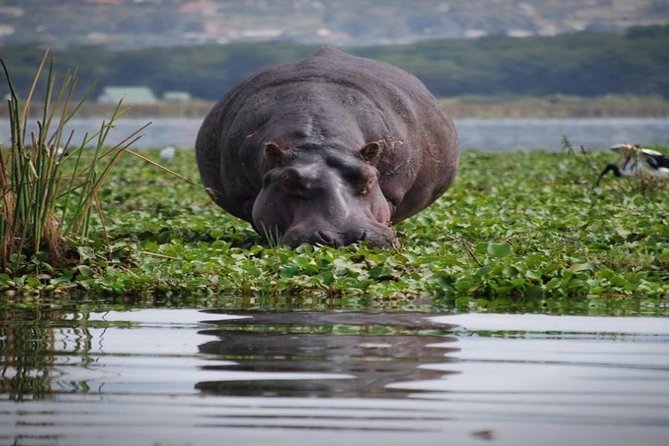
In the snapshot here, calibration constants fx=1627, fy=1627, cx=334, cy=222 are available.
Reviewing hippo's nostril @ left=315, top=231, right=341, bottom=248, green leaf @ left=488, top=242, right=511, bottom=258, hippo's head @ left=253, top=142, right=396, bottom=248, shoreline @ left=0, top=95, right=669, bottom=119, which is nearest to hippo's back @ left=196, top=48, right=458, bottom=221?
hippo's head @ left=253, top=142, right=396, bottom=248

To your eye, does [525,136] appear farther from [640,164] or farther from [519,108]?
[519,108]

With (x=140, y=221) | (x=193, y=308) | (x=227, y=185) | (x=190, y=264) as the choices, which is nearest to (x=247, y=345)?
(x=193, y=308)

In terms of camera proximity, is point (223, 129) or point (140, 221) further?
point (140, 221)

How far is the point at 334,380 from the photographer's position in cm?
520

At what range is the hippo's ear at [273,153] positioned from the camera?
9.48 meters

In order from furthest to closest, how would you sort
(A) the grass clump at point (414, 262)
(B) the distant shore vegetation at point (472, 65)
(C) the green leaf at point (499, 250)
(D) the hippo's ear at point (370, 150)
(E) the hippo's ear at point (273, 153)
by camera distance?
(B) the distant shore vegetation at point (472, 65) → (D) the hippo's ear at point (370, 150) → (E) the hippo's ear at point (273, 153) → (C) the green leaf at point (499, 250) → (A) the grass clump at point (414, 262)

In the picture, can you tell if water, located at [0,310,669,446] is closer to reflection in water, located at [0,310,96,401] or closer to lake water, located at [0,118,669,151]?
reflection in water, located at [0,310,96,401]

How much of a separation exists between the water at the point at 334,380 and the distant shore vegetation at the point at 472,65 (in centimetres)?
12609

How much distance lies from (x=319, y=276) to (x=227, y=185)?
2.77m

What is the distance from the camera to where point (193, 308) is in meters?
7.64

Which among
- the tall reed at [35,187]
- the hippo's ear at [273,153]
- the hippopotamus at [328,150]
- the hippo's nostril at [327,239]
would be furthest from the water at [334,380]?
the hippo's ear at [273,153]

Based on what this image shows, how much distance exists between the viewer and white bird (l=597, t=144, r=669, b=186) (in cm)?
1556

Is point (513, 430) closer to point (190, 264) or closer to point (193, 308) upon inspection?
point (193, 308)

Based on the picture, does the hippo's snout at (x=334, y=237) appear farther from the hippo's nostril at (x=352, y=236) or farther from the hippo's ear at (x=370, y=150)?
the hippo's ear at (x=370, y=150)
